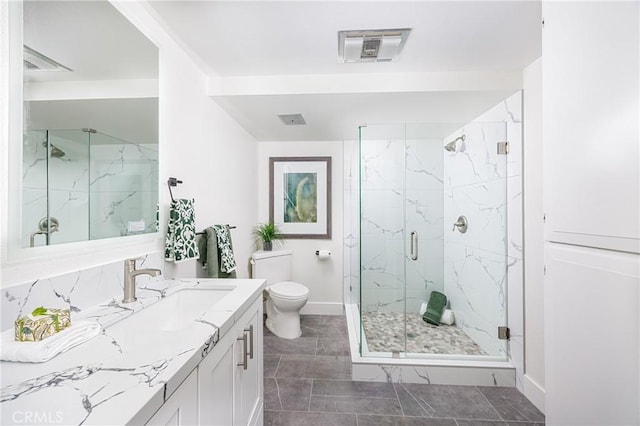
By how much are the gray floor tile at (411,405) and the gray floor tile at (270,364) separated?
A: 941 millimetres

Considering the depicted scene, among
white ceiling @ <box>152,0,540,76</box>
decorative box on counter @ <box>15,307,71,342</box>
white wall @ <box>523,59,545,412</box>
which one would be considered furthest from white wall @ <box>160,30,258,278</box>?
white wall @ <box>523,59,545,412</box>

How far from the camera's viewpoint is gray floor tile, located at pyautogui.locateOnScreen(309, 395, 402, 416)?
1688 millimetres

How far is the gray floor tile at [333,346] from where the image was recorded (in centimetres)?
239

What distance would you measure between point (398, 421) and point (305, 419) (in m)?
0.56

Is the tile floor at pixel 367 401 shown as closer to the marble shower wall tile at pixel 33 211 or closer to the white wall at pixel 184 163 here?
the white wall at pixel 184 163

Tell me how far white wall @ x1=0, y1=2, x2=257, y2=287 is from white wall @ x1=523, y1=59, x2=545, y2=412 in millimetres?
2311

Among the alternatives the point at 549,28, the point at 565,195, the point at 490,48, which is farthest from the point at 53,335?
the point at 490,48

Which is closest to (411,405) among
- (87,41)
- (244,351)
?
(244,351)

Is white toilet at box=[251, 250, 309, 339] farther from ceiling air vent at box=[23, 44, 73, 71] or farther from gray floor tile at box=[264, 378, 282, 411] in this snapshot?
ceiling air vent at box=[23, 44, 73, 71]

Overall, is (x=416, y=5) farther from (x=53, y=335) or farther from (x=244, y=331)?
(x=53, y=335)

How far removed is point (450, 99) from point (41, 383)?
2584mm

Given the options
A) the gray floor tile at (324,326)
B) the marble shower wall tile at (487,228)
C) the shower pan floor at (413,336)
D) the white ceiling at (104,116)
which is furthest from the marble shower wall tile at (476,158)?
the white ceiling at (104,116)

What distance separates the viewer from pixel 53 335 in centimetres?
74

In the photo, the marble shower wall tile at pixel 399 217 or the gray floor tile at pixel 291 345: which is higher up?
the marble shower wall tile at pixel 399 217
